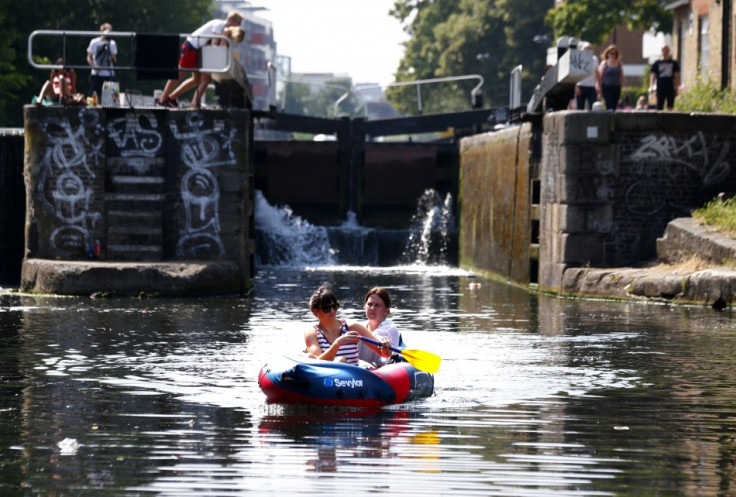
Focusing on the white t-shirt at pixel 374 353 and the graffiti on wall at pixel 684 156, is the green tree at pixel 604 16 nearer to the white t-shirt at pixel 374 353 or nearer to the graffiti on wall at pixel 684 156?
the graffiti on wall at pixel 684 156

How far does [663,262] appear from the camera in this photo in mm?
24531

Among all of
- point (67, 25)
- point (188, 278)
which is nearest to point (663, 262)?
point (188, 278)

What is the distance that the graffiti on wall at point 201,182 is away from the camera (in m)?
25.8

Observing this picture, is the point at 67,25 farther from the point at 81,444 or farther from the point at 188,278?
the point at 81,444

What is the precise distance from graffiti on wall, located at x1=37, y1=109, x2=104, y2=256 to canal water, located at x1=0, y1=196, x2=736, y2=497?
401 cm

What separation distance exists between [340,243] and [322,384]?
25.6m

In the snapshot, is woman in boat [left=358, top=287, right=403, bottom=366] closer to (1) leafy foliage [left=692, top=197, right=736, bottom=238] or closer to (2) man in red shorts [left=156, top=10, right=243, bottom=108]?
(1) leafy foliage [left=692, top=197, right=736, bottom=238]

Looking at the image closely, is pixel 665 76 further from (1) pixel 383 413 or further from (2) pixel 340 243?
(1) pixel 383 413

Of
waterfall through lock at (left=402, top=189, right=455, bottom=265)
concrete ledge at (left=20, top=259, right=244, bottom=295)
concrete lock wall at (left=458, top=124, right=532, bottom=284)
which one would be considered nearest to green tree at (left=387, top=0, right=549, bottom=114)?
waterfall through lock at (left=402, top=189, right=455, bottom=265)

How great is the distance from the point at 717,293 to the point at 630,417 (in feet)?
35.1

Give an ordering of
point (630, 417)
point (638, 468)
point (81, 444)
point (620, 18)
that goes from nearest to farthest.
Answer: point (638, 468) → point (81, 444) → point (630, 417) → point (620, 18)

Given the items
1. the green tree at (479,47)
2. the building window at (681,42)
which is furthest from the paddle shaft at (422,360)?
the green tree at (479,47)

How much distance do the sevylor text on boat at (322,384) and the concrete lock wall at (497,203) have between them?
52.3 ft

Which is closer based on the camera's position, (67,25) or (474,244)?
(474,244)
